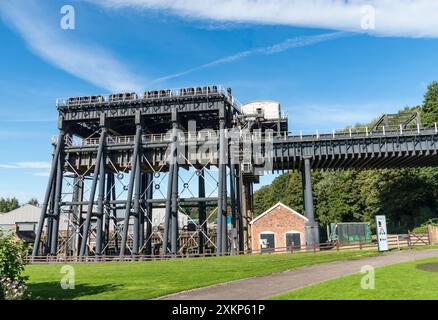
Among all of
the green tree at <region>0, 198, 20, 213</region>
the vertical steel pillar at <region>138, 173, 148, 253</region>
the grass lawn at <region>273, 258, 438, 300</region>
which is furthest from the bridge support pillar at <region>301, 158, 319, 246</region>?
the green tree at <region>0, 198, 20, 213</region>

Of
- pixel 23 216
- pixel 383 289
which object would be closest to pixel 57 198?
pixel 23 216

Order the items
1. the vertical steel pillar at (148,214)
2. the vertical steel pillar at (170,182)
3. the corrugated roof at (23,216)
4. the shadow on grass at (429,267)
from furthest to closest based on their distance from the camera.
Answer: the corrugated roof at (23,216) → the vertical steel pillar at (148,214) → the vertical steel pillar at (170,182) → the shadow on grass at (429,267)

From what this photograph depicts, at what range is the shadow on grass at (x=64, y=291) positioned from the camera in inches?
575

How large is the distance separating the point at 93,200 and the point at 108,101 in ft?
41.5

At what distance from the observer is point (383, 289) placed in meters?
12.8

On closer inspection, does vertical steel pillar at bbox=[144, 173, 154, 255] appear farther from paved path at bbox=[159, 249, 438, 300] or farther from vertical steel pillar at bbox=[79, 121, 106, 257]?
paved path at bbox=[159, 249, 438, 300]

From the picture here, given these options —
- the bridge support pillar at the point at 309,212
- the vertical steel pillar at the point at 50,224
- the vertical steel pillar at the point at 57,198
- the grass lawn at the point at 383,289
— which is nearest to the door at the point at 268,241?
the bridge support pillar at the point at 309,212

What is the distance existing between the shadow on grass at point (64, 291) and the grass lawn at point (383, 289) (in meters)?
7.85

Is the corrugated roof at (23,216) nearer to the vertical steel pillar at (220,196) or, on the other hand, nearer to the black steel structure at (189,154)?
the black steel structure at (189,154)

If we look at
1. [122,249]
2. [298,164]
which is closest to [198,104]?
[298,164]

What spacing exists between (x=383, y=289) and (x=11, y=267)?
12.6 metres

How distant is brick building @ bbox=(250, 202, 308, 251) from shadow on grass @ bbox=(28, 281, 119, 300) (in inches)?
1043
